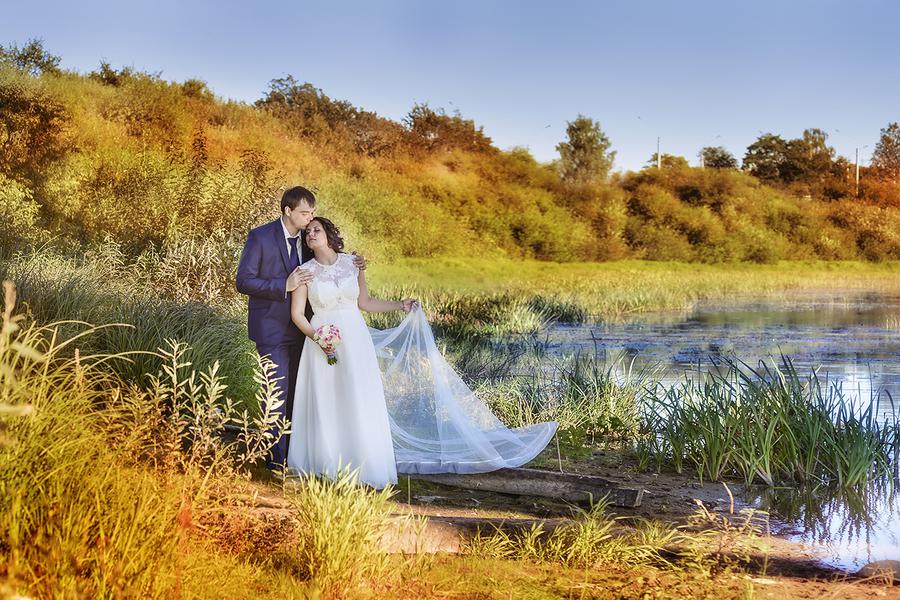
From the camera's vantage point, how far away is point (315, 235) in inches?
223

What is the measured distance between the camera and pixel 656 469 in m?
7.19

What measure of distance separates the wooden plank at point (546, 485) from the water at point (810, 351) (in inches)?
40.2

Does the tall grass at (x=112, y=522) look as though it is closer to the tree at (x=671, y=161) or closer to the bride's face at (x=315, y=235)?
the bride's face at (x=315, y=235)

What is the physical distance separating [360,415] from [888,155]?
4202 cm

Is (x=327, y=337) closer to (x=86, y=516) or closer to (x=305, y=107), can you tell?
(x=86, y=516)

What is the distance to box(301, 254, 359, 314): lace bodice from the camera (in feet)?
18.8

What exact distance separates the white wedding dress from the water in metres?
1.81

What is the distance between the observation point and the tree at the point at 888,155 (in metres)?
42.4

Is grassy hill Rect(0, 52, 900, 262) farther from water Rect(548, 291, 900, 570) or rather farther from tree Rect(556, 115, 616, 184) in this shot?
water Rect(548, 291, 900, 570)

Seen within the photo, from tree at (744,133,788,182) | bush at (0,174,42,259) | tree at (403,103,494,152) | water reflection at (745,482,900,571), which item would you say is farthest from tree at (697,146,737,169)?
water reflection at (745,482,900,571)

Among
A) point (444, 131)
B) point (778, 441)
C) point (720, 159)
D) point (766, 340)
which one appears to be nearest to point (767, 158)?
point (720, 159)

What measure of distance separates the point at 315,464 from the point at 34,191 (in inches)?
816

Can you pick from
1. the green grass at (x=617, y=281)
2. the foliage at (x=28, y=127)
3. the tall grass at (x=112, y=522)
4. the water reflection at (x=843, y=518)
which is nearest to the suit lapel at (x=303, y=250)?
the tall grass at (x=112, y=522)

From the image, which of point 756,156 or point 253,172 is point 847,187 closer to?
point 756,156
